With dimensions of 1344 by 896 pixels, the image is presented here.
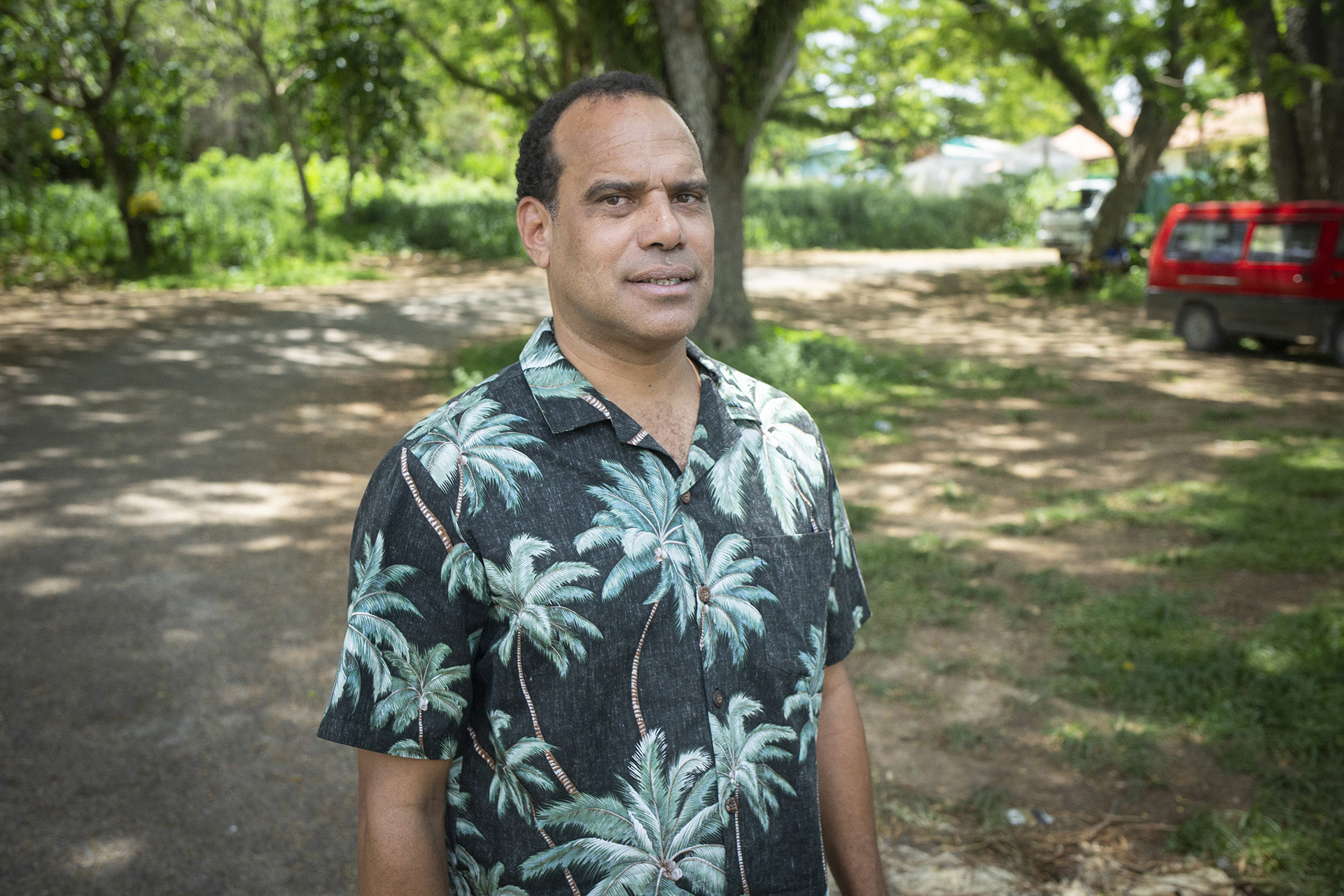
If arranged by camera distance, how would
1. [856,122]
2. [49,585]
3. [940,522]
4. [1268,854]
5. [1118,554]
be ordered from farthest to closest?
[856,122] < [940,522] < [1118,554] < [49,585] < [1268,854]

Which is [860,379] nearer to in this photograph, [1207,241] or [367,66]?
[1207,241]

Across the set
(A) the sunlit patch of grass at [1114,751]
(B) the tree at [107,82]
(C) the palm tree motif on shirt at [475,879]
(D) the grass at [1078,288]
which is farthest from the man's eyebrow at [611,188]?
(D) the grass at [1078,288]

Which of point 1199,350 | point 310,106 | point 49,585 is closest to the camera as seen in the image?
point 49,585

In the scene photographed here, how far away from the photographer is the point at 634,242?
1.68m

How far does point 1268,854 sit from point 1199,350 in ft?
34.2

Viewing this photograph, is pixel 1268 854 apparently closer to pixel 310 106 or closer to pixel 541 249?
pixel 541 249

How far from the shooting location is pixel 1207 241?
40.6ft

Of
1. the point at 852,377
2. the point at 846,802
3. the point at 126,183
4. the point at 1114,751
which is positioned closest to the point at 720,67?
the point at 852,377

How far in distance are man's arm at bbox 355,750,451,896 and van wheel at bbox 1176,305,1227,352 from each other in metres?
12.8

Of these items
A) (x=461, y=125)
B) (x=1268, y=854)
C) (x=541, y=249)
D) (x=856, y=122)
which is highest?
(x=461, y=125)

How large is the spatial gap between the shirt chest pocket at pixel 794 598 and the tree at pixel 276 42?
58.8ft

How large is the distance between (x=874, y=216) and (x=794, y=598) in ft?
94.4

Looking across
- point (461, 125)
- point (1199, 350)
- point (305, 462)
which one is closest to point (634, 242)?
point (305, 462)

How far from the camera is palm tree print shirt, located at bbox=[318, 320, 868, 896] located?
148 centimetres
